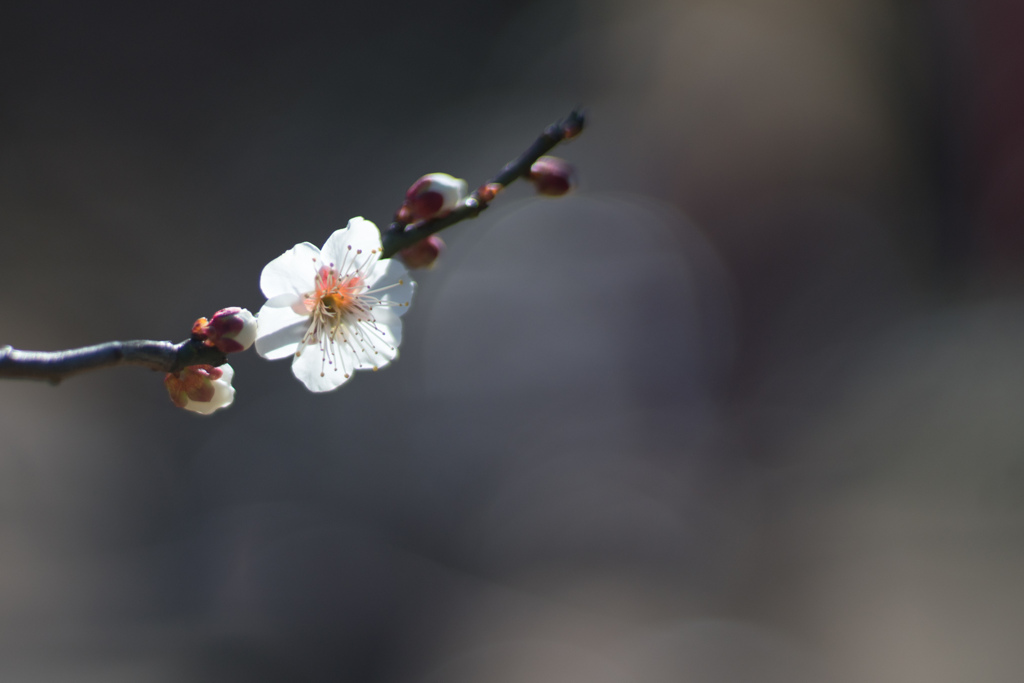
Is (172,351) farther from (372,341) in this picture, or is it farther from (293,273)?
(372,341)

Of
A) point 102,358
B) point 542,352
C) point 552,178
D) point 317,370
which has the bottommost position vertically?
point 102,358

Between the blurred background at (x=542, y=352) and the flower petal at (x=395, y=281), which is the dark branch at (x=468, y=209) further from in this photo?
the blurred background at (x=542, y=352)

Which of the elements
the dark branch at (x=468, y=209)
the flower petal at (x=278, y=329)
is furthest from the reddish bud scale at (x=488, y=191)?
the flower petal at (x=278, y=329)

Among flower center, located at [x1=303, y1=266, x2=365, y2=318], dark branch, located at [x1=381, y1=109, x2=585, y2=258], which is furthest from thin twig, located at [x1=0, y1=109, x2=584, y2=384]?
flower center, located at [x1=303, y1=266, x2=365, y2=318]

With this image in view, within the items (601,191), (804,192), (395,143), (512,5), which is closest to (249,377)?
(395,143)

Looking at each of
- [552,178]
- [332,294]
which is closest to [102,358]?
[332,294]

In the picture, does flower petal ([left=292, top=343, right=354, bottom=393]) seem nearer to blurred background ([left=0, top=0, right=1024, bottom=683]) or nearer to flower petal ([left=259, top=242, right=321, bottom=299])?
flower petal ([left=259, top=242, right=321, bottom=299])
